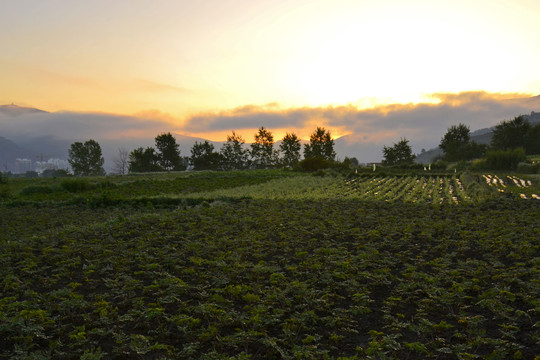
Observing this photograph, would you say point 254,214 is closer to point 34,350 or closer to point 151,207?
point 151,207

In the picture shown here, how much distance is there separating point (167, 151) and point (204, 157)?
24.2 feet

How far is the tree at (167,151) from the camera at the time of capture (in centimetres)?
7188

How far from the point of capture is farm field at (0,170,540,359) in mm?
4996

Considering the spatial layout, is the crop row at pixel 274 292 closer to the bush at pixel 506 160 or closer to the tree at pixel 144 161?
the bush at pixel 506 160

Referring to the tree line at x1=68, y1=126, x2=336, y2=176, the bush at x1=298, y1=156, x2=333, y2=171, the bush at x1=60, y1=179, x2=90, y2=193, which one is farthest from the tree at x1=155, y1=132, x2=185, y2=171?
the bush at x1=60, y1=179, x2=90, y2=193

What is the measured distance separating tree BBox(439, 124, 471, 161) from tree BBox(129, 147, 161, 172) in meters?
53.4

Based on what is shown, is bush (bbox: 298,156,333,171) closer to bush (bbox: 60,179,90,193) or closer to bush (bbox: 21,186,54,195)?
bush (bbox: 60,179,90,193)

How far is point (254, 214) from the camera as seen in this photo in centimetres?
1481

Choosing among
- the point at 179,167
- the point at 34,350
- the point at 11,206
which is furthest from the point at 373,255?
the point at 179,167

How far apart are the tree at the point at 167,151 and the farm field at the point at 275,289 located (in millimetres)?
59548

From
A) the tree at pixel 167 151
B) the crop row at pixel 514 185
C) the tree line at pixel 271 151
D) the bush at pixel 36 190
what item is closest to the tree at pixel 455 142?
the tree line at pixel 271 151

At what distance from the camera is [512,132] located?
61.7m

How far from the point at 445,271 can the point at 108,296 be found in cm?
632

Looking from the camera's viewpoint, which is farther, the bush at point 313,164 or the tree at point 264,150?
the tree at point 264,150
